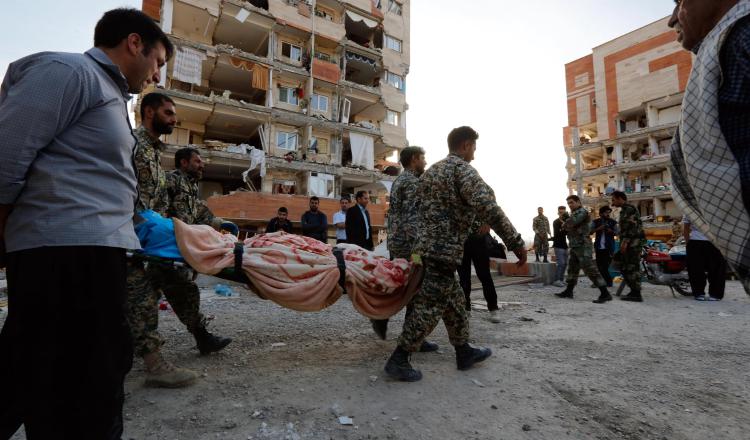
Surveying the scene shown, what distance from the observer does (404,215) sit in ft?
13.0

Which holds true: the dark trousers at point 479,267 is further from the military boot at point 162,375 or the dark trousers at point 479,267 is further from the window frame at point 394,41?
the window frame at point 394,41

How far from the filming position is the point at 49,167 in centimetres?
113

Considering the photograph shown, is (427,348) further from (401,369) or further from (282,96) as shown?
(282,96)

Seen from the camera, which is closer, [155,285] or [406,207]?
[155,285]

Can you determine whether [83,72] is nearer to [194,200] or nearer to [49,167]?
[49,167]

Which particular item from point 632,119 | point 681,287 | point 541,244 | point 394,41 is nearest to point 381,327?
point 681,287

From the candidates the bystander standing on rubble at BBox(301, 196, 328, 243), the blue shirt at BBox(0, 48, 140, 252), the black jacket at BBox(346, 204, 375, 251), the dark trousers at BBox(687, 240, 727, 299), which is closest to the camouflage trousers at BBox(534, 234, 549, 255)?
the dark trousers at BBox(687, 240, 727, 299)

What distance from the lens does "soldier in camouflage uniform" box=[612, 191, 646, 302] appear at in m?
6.32

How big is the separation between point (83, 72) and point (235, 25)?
2449cm

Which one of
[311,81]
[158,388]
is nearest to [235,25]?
[311,81]

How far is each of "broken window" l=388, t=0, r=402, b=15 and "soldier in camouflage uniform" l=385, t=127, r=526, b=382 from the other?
31218mm

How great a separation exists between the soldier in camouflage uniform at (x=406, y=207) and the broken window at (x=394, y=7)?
29833 mm

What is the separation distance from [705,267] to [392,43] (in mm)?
27283

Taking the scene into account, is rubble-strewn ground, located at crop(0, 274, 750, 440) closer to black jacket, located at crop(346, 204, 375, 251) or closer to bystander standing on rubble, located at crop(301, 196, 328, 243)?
black jacket, located at crop(346, 204, 375, 251)
